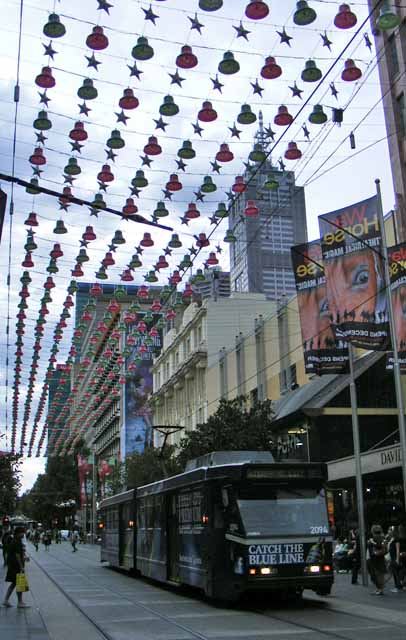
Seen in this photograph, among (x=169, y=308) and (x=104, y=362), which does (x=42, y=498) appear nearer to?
(x=104, y=362)

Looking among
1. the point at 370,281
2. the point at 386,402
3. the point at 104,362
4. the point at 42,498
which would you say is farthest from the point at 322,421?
the point at 42,498

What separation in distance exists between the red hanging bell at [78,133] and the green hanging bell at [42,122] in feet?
1.57

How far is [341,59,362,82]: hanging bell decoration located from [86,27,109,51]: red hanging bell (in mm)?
4175

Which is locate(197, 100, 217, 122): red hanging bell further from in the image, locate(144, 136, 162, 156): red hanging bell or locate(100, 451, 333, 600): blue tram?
locate(100, 451, 333, 600): blue tram

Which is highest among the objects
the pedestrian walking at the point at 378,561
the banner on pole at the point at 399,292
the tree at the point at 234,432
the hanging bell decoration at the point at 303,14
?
the hanging bell decoration at the point at 303,14

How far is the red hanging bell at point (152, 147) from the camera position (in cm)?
1509

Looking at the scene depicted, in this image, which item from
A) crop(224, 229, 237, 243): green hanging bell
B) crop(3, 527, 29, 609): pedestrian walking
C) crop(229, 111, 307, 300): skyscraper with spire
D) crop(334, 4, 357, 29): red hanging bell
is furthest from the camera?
crop(229, 111, 307, 300): skyscraper with spire

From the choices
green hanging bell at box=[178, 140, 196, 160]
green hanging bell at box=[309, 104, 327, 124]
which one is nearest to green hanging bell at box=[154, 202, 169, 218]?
green hanging bell at box=[178, 140, 196, 160]

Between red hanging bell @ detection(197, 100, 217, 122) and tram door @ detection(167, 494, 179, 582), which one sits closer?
red hanging bell @ detection(197, 100, 217, 122)

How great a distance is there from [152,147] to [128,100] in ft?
4.78

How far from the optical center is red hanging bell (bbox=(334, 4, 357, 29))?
11578 mm

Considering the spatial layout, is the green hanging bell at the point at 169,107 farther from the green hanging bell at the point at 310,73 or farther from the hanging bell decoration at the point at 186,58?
the green hanging bell at the point at 310,73

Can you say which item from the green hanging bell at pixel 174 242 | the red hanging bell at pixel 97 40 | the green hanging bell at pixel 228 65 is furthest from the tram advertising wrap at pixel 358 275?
the red hanging bell at pixel 97 40

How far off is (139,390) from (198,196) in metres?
79.3
